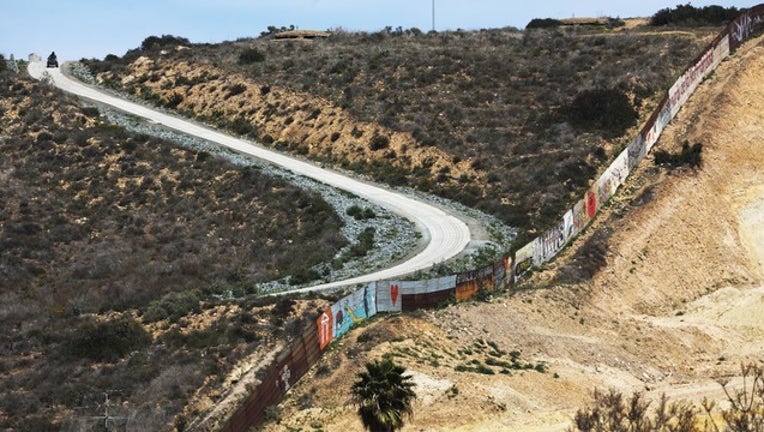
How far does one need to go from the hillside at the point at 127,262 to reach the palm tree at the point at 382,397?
867 centimetres

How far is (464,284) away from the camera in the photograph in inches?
1880

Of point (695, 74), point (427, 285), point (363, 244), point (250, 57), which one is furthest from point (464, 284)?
point (250, 57)

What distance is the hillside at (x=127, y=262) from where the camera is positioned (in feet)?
132

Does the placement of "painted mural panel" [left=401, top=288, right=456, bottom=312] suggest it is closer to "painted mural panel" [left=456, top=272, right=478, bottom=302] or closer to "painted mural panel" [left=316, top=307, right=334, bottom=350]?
"painted mural panel" [left=456, top=272, right=478, bottom=302]

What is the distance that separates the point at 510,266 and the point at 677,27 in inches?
2122

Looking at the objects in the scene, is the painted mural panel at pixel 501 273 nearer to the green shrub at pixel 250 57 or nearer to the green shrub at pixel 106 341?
the green shrub at pixel 106 341

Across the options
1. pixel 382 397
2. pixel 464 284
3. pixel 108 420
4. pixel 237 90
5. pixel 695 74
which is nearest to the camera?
pixel 382 397

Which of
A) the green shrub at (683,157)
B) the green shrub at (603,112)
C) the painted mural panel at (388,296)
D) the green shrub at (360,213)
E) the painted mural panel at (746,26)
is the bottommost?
the green shrub at (360,213)

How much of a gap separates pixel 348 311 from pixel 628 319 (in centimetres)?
1774

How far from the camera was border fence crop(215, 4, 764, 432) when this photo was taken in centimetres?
3641

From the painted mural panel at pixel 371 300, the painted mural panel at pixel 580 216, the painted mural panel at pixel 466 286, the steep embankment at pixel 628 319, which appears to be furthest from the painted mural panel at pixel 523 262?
the painted mural panel at pixel 371 300

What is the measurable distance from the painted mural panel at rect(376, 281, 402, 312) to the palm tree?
12.7 m

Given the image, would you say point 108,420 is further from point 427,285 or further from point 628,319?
point 628,319

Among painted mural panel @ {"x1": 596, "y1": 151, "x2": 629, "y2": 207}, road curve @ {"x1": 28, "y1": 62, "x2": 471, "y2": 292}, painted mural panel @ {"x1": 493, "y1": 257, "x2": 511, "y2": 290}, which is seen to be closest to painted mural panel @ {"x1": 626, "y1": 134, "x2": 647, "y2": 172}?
painted mural panel @ {"x1": 596, "y1": 151, "x2": 629, "y2": 207}
